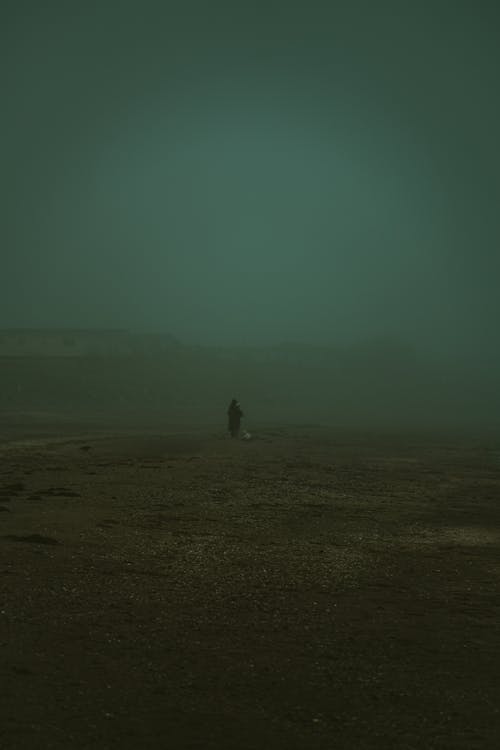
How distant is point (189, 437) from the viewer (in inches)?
1795

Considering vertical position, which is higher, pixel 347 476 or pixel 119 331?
pixel 119 331

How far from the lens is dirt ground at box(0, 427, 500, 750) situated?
729 cm

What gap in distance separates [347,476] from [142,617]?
724 inches

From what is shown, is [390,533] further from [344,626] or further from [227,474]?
[227,474]

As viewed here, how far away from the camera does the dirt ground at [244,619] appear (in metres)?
7.29

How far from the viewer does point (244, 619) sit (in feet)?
33.9

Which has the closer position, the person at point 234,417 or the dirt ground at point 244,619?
the dirt ground at point 244,619

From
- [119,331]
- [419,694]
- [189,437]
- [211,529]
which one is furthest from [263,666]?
[119,331]

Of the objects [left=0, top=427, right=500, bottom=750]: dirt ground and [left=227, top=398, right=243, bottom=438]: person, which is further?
[left=227, top=398, right=243, bottom=438]: person

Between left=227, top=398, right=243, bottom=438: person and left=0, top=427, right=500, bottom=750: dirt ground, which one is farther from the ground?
left=227, top=398, right=243, bottom=438: person

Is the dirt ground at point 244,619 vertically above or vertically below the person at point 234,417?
below

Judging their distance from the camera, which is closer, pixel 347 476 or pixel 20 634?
pixel 20 634

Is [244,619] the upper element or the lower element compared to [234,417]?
lower

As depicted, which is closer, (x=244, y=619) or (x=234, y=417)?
(x=244, y=619)
